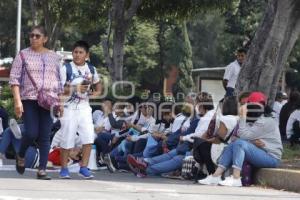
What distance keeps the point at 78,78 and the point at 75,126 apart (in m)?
0.68

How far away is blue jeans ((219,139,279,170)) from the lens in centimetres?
970

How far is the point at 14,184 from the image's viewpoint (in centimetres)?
920

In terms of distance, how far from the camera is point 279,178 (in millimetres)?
9617

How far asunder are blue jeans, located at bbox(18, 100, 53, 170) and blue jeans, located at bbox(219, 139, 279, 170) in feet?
7.96

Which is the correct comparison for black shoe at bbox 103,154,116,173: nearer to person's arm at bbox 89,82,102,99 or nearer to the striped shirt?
person's arm at bbox 89,82,102,99

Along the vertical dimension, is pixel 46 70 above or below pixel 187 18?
below

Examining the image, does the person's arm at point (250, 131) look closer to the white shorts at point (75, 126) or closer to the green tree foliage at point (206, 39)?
the white shorts at point (75, 126)

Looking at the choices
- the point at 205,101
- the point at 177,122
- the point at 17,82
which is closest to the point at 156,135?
the point at 177,122

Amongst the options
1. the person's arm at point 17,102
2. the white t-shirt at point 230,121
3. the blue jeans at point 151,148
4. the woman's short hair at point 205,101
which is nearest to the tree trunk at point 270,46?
the woman's short hair at point 205,101

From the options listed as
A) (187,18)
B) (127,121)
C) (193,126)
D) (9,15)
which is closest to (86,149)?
(193,126)

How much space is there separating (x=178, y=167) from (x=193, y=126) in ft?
Result: 2.25

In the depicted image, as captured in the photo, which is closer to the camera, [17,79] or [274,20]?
[17,79]

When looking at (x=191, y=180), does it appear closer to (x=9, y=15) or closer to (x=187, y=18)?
(x=187, y=18)

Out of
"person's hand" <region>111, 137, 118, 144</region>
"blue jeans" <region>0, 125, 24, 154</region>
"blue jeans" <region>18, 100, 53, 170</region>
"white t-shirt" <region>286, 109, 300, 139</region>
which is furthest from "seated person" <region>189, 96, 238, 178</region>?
"white t-shirt" <region>286, 109, 300, 139</region>
